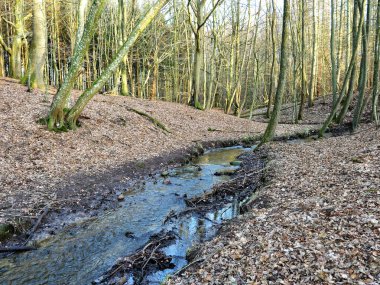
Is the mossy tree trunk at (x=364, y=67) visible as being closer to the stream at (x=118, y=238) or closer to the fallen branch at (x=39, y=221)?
the stream at (x=118, y=238)

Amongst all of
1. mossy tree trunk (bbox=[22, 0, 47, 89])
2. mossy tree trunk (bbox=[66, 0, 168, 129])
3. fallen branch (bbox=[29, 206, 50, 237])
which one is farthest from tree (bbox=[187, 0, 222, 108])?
fallen branch (bbox=[29, 206, 50, 237])

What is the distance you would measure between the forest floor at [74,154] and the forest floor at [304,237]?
3.98 metres

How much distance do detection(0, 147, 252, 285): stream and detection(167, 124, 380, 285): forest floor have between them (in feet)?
2.75

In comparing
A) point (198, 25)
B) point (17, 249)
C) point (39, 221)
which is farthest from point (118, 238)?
point (198, 25)

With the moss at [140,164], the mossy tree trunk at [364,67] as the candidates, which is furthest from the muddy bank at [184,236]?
the mossy tree trunk at [364,67]

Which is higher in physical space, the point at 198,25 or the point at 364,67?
the point at 198,25

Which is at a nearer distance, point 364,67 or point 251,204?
point 251,204

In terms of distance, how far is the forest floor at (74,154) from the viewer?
755 centimetres

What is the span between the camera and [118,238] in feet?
21.9

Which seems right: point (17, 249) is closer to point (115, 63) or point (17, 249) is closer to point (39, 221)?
point (39, 221)

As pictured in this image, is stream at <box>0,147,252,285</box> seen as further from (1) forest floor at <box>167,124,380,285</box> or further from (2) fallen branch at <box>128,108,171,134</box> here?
(2) fallen branch at <box>128,108,171,134</box>

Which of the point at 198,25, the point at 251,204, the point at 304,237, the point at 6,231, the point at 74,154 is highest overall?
the point at 198,25

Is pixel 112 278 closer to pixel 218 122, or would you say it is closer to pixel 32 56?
pixel 32 56

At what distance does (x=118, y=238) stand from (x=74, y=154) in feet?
16.5
